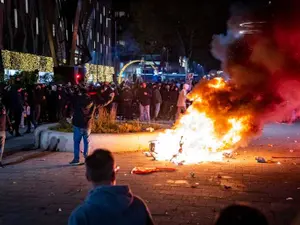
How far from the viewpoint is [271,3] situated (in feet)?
35.9

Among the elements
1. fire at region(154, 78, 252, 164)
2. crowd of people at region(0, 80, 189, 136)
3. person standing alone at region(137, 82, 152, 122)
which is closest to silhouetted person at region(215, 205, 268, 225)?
fire at region(154, 78, 252, 164)

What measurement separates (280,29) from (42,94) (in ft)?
31.5

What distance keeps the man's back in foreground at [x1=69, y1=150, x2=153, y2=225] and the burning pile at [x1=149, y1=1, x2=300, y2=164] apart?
744cm

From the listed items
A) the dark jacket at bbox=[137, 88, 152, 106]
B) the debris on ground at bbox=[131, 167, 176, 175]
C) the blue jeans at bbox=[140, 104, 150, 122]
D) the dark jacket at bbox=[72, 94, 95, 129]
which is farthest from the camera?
the blue jeans at bbox=[140, 104, 150, 122]

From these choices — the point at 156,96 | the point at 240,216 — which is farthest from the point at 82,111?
the point at 156,96

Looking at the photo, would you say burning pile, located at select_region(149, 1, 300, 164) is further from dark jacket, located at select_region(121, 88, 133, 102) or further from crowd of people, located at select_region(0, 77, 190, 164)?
dark jacket, located at select_region(121, 88, 133, 102)

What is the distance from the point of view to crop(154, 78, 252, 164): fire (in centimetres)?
1077

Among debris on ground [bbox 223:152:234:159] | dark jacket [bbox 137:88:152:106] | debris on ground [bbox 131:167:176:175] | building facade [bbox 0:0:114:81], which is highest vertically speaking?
building facade [bbox 0:0:114:81]

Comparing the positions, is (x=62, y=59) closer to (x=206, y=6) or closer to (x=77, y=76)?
(x=77, y=76)

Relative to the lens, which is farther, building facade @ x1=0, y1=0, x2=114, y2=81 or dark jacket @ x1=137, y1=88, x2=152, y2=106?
building facade @ x1=0, y1=0, x2=114, y2=81

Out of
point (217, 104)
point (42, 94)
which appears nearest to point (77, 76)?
point (42, 94)

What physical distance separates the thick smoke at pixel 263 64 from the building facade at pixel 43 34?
40.7 ft

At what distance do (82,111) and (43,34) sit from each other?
2183cm

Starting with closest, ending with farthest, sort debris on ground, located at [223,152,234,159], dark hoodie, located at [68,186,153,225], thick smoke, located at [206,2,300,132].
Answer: dark hoodie, located at [68,186,153,225], thick smoke, located at [206,2,300,132], debris on ground, located at [223,152,234,159]
